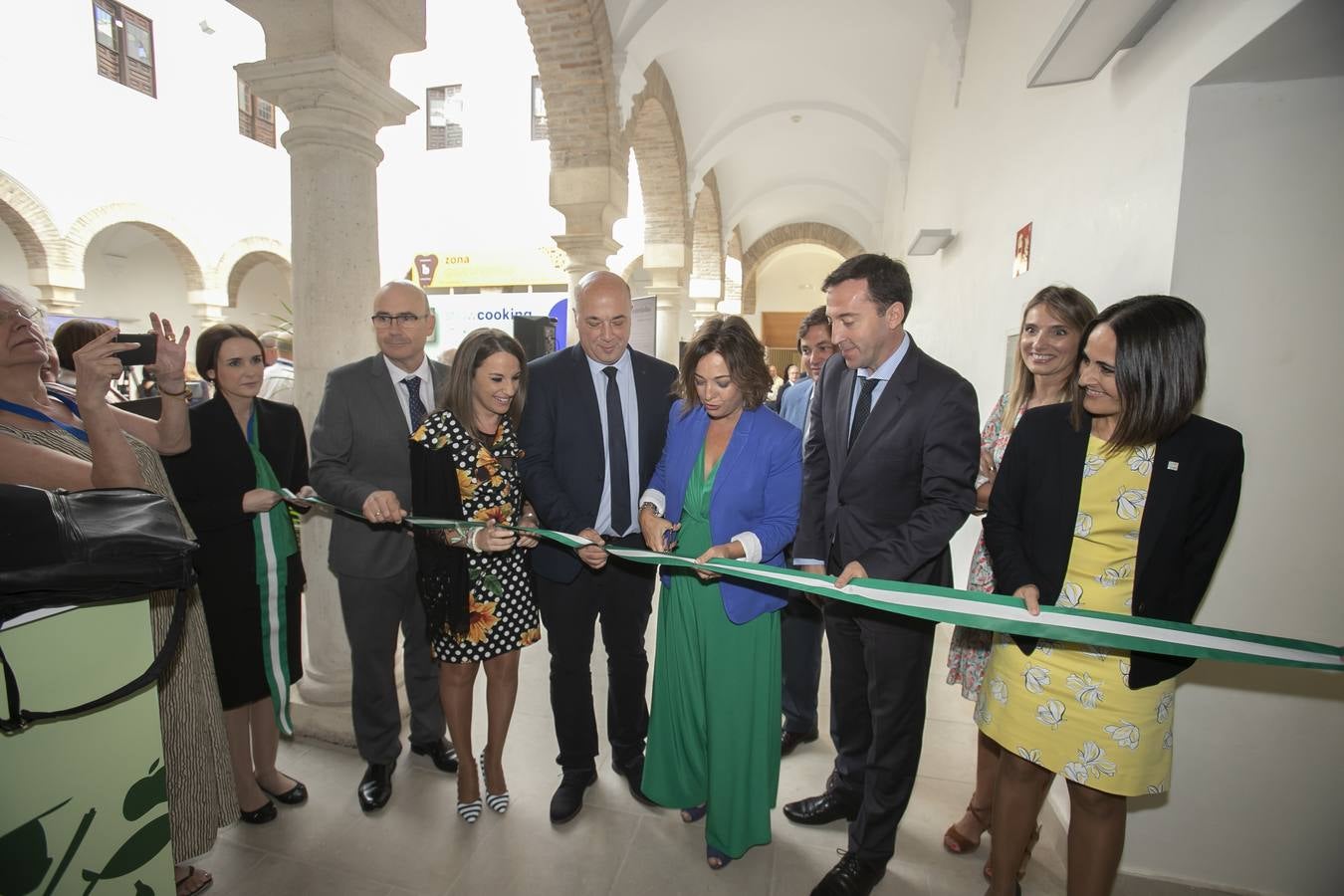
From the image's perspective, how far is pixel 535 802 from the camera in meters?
2.75

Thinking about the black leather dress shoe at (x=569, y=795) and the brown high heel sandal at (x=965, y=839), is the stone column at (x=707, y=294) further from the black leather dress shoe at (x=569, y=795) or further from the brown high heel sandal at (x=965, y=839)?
the brown high heel sandal at (x=965, y=839)

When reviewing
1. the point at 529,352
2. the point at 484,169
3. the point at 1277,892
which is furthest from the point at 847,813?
the point at 484,169

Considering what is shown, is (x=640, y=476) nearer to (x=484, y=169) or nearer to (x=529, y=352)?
(x=529, y=352)

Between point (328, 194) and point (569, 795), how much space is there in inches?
116

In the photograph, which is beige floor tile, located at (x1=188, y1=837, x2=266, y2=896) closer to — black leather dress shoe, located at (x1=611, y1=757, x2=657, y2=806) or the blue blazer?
black leather dress shoe, located at (x1=611, y1=757, x2=657, y2=806)

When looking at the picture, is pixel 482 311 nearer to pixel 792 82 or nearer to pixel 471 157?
pixel 792 82

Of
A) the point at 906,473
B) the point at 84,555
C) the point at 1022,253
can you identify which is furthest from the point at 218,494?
the point at 1022,253

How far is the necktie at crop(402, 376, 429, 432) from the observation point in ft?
8.87

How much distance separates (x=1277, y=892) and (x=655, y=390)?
9.64 feet

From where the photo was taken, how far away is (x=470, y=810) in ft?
8.55

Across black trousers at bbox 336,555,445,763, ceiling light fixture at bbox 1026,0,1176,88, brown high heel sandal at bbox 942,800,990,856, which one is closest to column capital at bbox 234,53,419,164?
black trousers at bbox 336,555,445,763

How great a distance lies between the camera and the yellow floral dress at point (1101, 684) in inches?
69.2

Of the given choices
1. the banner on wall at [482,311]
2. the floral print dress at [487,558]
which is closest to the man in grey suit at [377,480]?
the floral print dress at [487,558]

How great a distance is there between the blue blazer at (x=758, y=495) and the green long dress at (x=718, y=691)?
0.05 meters
